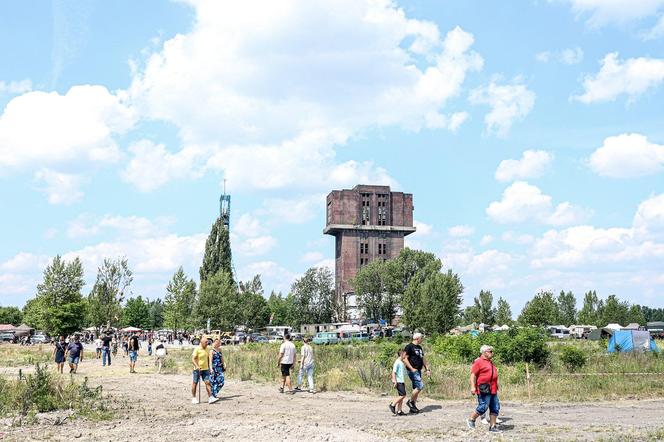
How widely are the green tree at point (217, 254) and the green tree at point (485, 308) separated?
38.0 m

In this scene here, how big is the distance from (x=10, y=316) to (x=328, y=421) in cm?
12672

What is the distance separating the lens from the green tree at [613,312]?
9621 cm

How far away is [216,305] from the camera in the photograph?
72500 millimetres

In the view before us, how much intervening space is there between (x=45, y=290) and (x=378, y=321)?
48601 mm

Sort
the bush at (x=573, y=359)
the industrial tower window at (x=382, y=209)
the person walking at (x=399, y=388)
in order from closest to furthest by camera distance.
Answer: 1. the person walking at (x=399, y=388)
2. the bush at (x=573, y=359)
3. the industrial tower window at (x=382, y=209)

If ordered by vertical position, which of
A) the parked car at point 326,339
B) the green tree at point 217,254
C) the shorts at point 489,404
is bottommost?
the parked car at point 326,339

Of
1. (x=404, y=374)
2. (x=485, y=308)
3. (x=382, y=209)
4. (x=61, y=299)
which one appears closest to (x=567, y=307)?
(x=485, y=308)

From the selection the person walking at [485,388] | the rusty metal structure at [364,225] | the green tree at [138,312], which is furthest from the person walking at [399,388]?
the green tree at [138,312]

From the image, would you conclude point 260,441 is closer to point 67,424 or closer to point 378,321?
point 67,424

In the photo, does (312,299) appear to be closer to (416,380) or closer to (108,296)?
(108,296)

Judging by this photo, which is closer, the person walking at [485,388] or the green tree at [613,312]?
the person walking at [485,388]

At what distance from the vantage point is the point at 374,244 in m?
119

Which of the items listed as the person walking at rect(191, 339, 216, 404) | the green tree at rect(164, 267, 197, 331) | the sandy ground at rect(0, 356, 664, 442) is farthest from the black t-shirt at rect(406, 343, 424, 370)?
the green tree at rect(164, 267, 197, 331)

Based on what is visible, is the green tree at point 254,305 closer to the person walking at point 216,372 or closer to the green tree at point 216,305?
the green tree at point 216,305
